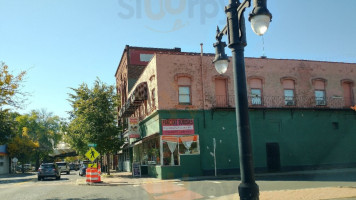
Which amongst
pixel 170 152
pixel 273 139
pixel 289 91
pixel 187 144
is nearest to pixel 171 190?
pixel 170 152

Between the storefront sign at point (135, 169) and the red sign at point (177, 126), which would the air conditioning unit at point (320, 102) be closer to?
the red sign at point (177, 126)

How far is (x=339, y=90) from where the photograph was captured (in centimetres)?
2742

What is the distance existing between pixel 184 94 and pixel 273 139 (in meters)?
7.53

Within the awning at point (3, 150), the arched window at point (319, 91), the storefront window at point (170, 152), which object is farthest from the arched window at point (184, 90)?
the awning at point (3, 150)

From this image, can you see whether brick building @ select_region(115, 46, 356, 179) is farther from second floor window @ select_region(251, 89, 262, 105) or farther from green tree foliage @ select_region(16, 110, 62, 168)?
green tree foliage @ select_region(16, 110, 62, 168)

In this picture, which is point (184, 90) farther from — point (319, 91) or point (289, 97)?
point (319, 91)

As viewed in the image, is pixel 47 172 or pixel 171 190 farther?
pixel 47 172

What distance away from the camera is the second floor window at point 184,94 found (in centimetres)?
2369

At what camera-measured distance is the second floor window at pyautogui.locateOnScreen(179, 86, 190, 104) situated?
23.7 m

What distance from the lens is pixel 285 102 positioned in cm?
2591

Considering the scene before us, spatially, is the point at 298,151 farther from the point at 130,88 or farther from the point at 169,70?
the point at 130,88

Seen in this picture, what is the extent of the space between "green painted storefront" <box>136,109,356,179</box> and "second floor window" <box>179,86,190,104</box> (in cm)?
83

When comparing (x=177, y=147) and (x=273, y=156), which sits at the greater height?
(x=177, y=147)

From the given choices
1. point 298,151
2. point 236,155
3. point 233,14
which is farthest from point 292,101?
point 233,14
